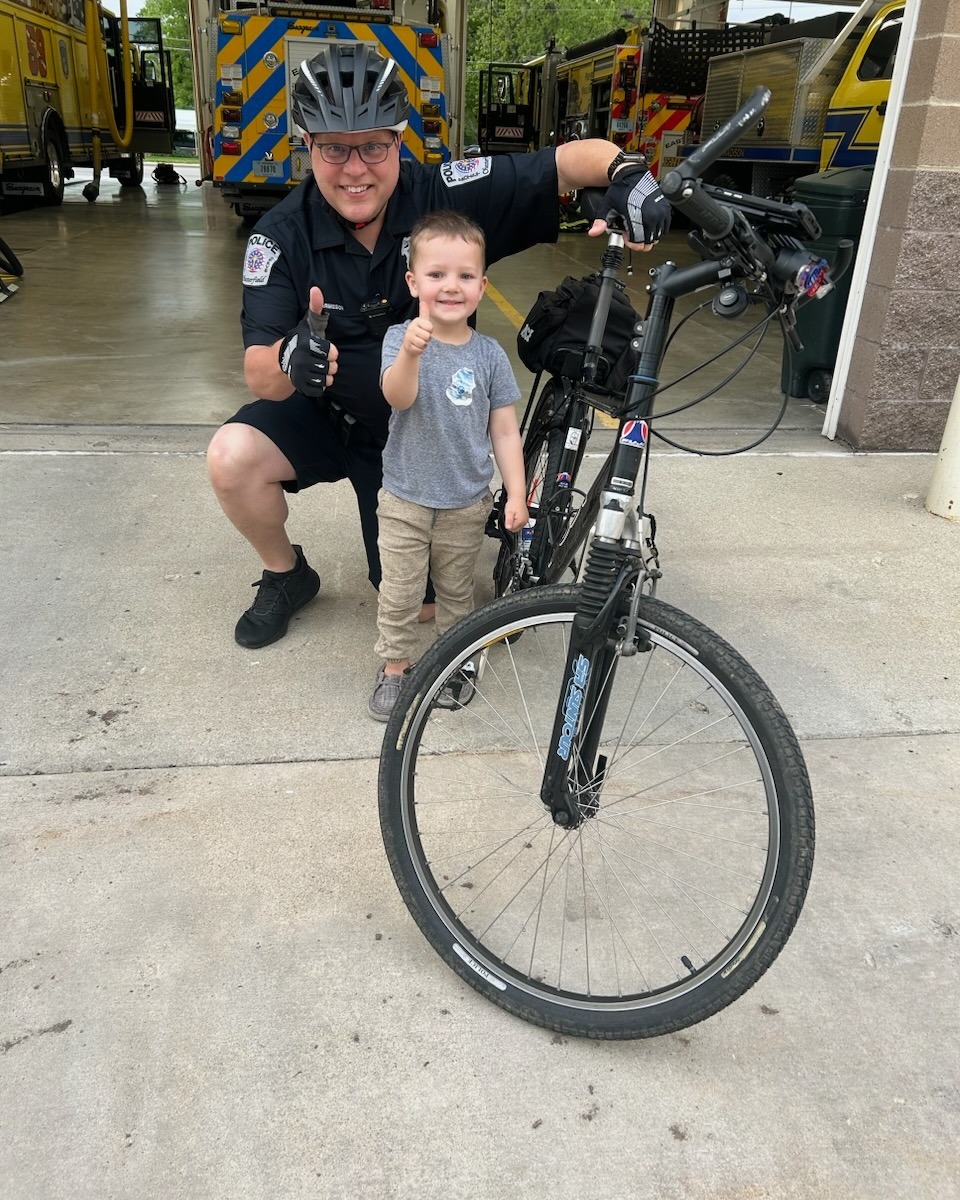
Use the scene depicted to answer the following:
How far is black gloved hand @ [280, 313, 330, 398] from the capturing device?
90.5 inches

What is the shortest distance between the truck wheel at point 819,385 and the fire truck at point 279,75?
6.55 m

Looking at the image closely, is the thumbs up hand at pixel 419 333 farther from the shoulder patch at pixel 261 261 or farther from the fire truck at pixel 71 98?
the fire truck at pixel 71 98

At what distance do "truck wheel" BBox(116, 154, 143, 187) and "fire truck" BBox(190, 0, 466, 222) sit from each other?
323 inches

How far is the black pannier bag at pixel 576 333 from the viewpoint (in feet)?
9.07

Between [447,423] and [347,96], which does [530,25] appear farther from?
[447,423]

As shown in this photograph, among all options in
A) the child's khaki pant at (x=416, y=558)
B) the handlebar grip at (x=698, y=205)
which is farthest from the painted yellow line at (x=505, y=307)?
the handlebar grip at (x=698, y=205)

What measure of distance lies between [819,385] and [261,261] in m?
3.89

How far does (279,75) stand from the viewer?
35.1 feet

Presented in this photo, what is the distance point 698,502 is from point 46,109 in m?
13.1

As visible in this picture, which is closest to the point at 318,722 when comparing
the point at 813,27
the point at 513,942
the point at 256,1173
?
the point at 513,942

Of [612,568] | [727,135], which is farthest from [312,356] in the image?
[727,135]

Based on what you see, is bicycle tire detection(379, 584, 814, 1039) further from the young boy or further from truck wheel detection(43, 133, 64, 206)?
truck wheel detection(43, 133, 64, 206)

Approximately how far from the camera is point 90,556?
3727mm

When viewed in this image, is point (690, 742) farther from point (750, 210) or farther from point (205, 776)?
point (750, 210)
